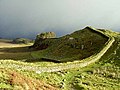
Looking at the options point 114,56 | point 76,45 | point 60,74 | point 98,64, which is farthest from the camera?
point 76,45

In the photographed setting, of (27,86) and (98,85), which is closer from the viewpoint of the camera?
(27,86)

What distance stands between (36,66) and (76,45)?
6414cm

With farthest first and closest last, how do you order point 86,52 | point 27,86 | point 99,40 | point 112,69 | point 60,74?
1. point 99,40
2. point 86,52
3. point 112,69
4. point 60,74
5. point 27,86

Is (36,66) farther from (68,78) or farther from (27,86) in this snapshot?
(27,86)

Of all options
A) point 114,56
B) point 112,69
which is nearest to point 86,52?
point 114,56

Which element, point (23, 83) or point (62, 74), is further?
point (62, 74)

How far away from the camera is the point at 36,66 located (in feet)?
167

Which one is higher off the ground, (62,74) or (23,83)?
(23,83)

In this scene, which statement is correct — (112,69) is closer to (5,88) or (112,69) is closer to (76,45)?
(5,88)

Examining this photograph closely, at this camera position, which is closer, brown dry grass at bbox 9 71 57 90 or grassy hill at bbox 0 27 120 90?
brown dry grass at bbox 9 71 57 90

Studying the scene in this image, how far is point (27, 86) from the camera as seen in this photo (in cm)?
3597

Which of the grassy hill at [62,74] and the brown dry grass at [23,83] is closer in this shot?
the brown dry grass at [23,83]

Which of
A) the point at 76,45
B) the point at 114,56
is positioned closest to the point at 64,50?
the point at 76,45

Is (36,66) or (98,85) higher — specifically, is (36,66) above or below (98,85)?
above
